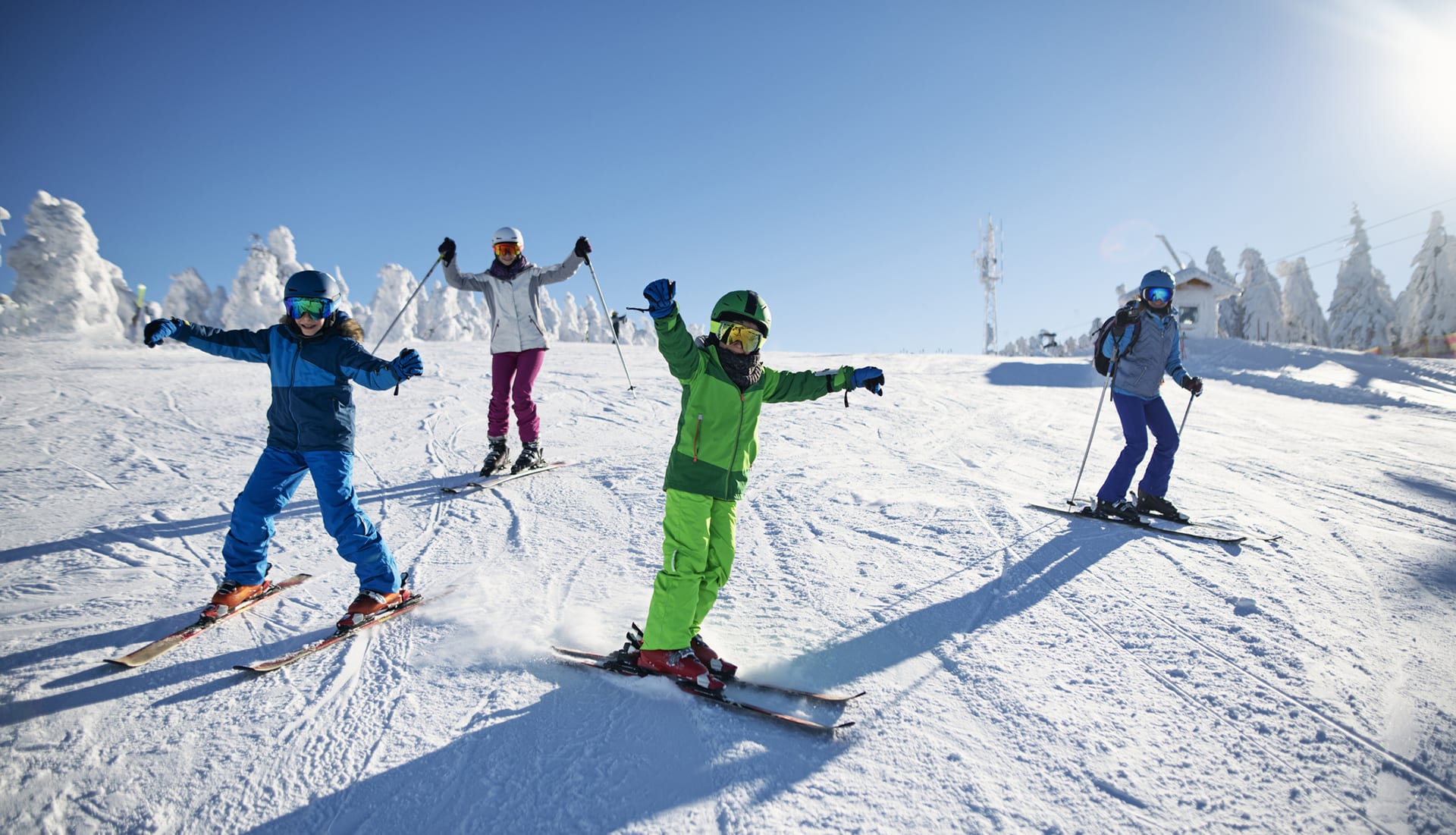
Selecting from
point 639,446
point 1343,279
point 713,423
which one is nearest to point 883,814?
point 713,423

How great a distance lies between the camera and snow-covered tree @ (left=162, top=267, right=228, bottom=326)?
45438 mm

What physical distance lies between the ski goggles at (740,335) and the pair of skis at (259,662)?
248 cm

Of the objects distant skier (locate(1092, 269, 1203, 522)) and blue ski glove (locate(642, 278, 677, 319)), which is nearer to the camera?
blue ski glove (locate(642, 278, 677, 319))

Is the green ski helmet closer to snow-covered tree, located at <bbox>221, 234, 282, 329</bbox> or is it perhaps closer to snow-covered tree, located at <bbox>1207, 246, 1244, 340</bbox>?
snow-covered tree, located at <bbox>221, 234, 282, 329</bbox>

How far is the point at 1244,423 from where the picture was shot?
10125mm

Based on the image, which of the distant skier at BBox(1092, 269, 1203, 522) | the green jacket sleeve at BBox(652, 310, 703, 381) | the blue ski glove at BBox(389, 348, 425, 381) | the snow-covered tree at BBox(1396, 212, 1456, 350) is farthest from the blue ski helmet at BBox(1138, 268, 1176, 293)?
the snow-covered tree at BBox(1396, 212, 1456, 350)

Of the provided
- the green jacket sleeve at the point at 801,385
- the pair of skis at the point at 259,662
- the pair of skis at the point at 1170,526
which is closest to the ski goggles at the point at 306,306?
the pair of skis at the point at 259,662

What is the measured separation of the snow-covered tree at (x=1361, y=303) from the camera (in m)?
35.4

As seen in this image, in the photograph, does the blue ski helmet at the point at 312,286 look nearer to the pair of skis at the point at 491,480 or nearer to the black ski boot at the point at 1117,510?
the pair of skis at the point at 491,480

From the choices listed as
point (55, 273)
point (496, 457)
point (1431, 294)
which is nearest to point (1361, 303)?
point (1431, 294)

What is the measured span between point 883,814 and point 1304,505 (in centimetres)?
616

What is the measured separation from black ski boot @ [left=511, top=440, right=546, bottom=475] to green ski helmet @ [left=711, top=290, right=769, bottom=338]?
426 cm

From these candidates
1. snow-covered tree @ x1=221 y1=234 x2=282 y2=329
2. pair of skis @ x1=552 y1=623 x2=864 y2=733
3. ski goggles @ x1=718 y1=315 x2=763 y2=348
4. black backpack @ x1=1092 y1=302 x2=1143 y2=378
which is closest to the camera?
pair of skis @ x1=552 y1=623 x2=864 y2=733

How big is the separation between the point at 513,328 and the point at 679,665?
4.50m
